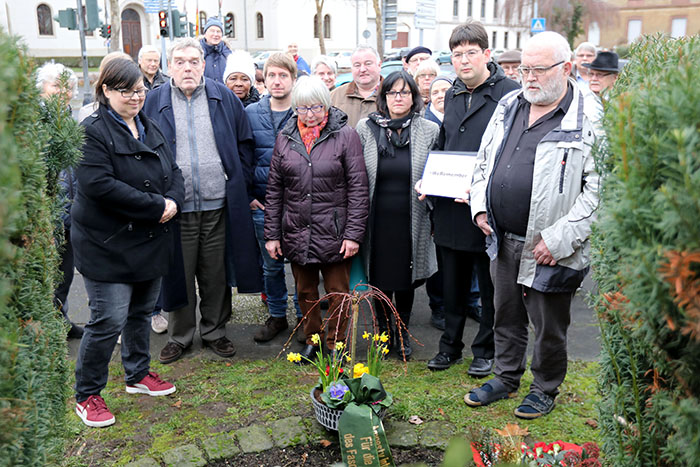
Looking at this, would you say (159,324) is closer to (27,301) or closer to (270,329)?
(270,329)

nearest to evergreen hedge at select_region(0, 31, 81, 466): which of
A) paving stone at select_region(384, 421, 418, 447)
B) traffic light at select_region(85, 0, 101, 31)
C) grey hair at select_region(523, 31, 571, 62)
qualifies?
paving stone at select_region(384, 421, 418, 447)

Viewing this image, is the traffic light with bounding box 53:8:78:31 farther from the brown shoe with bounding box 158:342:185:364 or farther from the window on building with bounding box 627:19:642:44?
the window on building with bounding box 627:19:642:44

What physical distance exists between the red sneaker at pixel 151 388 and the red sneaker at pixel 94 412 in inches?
14.7

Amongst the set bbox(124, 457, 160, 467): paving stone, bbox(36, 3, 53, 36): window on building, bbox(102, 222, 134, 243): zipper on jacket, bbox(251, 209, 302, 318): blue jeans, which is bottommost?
bbox(124, 457, 160, 467): paving stone

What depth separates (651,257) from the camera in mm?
1585

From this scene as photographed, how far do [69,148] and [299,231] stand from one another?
6.28 feet

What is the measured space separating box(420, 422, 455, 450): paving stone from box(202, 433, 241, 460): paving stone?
1.07m

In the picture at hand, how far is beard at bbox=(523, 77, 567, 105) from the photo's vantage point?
3.77 m

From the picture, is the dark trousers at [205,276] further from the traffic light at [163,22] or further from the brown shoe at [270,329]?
the traffic light at [163,22]

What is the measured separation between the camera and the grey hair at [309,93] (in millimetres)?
4566

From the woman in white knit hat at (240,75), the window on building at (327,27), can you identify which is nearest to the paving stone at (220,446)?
the woman in white knit hat at (240,75)

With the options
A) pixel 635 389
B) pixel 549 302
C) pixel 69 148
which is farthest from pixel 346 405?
pixel 69 148

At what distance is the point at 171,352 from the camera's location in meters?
5.01

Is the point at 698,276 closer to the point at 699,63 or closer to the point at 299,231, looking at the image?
the point at 699,63
